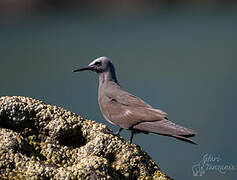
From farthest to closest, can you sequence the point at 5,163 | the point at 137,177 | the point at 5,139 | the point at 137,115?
the point at 137,115 < the point at 137,177 < the point at 5,139 < the point at 5,163

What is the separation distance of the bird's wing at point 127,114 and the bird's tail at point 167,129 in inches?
3.0

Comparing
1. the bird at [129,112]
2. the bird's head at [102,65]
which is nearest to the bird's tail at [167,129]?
the bird at [129,112]

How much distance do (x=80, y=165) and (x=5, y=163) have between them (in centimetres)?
59

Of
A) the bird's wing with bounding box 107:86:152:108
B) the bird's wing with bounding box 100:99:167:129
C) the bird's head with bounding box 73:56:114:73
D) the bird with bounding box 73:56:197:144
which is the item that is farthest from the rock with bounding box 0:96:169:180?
the bird's head with bounding box 73:56:114:73

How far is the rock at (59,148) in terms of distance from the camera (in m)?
2.88

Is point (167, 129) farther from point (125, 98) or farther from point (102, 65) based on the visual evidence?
point (102, 65)

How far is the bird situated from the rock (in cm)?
100

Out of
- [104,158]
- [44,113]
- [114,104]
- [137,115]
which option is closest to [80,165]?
[104,158]

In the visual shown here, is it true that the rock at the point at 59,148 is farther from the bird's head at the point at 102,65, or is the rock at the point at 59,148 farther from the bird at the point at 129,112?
the bird's head at the point at 102,65

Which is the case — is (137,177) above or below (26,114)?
below

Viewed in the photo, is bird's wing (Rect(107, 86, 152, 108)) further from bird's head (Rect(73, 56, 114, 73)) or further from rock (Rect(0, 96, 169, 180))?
rock (Rect(0, 96, 169, 180))

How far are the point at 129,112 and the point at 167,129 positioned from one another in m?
0.88

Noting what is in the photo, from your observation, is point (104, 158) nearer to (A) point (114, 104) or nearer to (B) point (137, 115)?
(B) point (137, 115)

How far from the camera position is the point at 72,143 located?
3.51 meters
